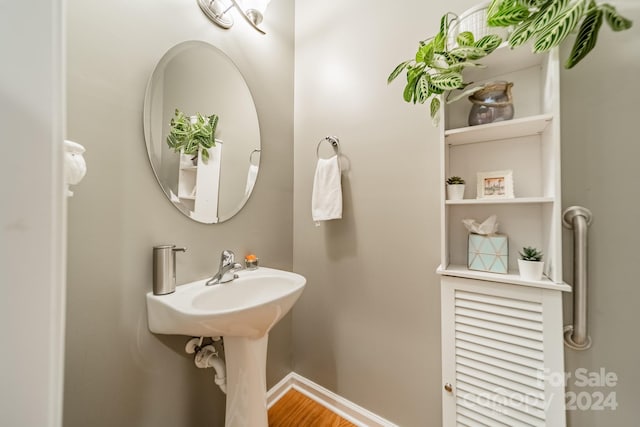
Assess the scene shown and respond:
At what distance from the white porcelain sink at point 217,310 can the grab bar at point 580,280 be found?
96cm

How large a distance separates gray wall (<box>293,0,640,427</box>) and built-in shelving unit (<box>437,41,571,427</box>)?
0.11 meters

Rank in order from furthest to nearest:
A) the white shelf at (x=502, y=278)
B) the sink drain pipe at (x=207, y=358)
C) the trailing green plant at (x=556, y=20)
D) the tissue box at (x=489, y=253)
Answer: the sink drain pipe at (x=207, y=358)
the tissue box at (x=489, y=253)
the white shelf at (x=502, y=278)
the trailing green plant at (x=556, y=20)

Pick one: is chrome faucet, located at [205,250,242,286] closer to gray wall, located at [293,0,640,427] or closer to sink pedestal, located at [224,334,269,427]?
sink pedestal, located at [224,334,269,427]

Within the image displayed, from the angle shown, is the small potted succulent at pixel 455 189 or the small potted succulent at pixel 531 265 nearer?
the small potted succulent at pixel 531 265

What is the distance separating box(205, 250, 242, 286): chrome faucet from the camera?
0.99m

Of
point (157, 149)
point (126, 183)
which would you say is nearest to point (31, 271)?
point (126, 183)

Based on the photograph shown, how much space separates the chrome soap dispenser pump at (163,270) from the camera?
2.73ft

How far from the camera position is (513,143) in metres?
0.89

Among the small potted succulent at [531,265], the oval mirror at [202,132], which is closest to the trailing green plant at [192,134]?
the oval mirror at [202,132]

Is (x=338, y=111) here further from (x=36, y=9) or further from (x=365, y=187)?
(x=36, y=9)

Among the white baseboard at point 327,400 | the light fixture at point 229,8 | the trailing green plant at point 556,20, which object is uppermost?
the light fixture at point 229,8

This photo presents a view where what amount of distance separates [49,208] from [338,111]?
1277mm

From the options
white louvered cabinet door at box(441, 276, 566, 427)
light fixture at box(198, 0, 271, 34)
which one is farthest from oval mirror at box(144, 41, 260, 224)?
white louvered cabinet door at box(441, 276, 566, 427)

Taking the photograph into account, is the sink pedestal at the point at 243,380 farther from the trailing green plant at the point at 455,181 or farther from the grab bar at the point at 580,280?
the grab bar at the point at 580,280
